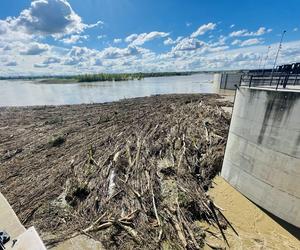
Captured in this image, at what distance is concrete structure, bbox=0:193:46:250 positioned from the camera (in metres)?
5.57

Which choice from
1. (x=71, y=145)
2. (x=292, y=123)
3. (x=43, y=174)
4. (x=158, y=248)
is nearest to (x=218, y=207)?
(x=158, y=248)

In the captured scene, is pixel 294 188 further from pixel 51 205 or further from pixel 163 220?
pixel 51 205

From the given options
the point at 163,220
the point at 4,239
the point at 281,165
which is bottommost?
the point at 163,220

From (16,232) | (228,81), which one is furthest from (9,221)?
(228,81)

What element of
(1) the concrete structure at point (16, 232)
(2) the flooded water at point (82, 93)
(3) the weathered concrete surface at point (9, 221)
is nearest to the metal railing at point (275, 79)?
(1) the concrete structure at point (16, 232)

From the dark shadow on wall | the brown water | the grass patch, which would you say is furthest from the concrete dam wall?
the grass patch

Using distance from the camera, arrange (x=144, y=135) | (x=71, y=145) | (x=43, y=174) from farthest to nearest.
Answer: (x=144, y=135)
(x=71, y=145)
(x=43, y=174)

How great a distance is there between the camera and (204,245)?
21.9 ft

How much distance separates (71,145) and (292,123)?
43.7 feet

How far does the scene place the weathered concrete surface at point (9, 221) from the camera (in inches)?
252

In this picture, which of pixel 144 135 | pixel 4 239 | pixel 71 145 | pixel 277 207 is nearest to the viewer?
pixel 4 239

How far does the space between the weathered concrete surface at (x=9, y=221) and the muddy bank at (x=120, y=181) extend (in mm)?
393

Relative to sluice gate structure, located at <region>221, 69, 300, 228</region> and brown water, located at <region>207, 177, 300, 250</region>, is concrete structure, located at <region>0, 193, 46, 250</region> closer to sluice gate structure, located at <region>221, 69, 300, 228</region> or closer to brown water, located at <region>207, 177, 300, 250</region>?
brown water, located at <region>207, 177, 300, 250</region>

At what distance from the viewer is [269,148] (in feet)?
25.6
